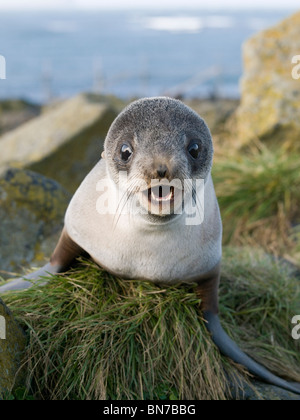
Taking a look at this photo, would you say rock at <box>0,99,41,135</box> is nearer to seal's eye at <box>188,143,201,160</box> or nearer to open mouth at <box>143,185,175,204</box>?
seal's eye at <box>188,143,201,160</box>

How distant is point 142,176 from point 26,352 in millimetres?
1638

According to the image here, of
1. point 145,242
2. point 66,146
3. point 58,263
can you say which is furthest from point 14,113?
point 145,242

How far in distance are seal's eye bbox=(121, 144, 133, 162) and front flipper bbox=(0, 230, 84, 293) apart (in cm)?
121

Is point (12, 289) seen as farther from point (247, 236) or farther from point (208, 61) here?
point (208, 61)

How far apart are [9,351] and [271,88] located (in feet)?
24.9

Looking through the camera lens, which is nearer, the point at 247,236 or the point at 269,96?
the point at 247,236

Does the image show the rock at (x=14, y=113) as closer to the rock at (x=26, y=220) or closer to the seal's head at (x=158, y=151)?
the rock at (x=26, y=220)

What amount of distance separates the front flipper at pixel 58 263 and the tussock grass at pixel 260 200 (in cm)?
391

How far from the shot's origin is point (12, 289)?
4969 mm

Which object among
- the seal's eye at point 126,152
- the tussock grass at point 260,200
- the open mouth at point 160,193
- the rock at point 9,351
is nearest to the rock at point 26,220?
the rock at point 9,351

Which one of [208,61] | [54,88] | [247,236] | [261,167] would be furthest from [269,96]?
[208,61]

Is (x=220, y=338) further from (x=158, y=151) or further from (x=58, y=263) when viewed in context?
(x=158, y=151)

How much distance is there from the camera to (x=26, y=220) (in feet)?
21.2

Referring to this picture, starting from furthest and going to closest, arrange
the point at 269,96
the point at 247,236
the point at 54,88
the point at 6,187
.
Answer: the point at 54,88
the point at 269,96
the point at 247,236
the point at 6,187
